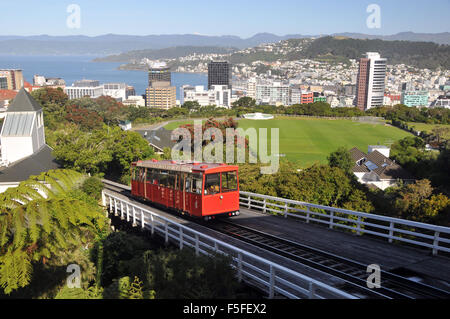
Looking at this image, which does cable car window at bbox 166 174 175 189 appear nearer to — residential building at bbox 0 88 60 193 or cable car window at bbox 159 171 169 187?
cable car window at bbox 159 171 169 187

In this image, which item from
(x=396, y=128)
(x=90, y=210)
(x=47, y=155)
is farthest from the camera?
(x=396, y=128)

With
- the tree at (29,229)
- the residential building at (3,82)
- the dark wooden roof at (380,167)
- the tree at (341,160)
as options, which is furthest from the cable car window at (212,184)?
the residential building at (3,82)

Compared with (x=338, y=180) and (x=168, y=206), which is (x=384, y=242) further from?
(x=168, y=206)

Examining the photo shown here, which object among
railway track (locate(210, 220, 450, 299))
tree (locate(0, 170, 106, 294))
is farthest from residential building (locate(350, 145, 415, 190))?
tree (locate(0, 170, 106, 294))

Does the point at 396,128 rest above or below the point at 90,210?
below

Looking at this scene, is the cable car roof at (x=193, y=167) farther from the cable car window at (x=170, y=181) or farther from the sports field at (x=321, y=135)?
the sports field at (x=321, y=135)

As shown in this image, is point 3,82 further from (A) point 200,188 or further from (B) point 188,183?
(A) point 200,188
